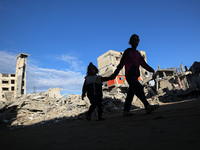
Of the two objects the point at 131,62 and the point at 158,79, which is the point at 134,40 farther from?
the point at 158,79

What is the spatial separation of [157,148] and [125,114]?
2652 millimetres

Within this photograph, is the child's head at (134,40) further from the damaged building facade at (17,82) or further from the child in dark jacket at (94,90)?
the damaged building facade at (17,82)

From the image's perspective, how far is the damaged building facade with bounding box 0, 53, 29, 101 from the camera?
24.0 m

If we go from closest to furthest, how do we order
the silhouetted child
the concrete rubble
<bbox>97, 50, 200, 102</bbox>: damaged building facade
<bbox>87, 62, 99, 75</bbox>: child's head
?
the silhouetted child, <bbox>87, 62, 99, 75</bbox>: child's head, the concrete rubble, <bbox>97, 50, 200, 102</bbox>: damaged building facade

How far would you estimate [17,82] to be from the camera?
78.6ft

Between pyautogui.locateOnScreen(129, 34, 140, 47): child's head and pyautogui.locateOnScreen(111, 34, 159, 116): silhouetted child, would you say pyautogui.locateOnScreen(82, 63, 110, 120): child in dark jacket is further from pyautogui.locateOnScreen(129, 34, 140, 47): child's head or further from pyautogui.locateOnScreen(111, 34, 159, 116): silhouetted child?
pyautogui.locateOnScreen(129, 34, 140, 47): child's head

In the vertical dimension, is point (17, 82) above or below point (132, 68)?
above

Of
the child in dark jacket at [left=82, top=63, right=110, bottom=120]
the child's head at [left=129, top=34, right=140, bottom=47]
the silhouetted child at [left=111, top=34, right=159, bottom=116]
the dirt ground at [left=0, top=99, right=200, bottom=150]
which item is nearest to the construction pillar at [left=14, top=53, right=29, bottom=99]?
the child in dark jacket at [left=82, top=63, right=110, bottom=120]

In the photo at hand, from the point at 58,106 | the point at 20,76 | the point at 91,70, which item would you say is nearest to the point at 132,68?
the point at 91,70

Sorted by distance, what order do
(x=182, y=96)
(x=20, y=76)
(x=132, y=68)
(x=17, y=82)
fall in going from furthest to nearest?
(x=20, y=76) → (x=17, y=82) → (x=182, y=96) → (x=132, y=68)

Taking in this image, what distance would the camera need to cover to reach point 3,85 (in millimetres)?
33750

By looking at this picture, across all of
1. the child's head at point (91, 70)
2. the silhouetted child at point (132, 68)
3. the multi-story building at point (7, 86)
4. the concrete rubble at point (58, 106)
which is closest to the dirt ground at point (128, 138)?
the silhouetted child at point (132, 68)

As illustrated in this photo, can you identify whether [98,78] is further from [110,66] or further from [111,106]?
[110,66]

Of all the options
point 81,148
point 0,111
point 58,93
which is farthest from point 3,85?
point 81,148
